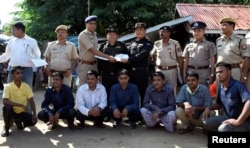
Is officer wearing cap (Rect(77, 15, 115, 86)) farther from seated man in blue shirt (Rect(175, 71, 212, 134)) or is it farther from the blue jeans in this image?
seated man in blue shirt (Rect(175, 71, 212, 134))

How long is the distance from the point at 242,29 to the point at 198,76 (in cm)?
736

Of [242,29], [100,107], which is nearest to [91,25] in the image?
[100,107]

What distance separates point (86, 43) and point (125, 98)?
1.22 meters

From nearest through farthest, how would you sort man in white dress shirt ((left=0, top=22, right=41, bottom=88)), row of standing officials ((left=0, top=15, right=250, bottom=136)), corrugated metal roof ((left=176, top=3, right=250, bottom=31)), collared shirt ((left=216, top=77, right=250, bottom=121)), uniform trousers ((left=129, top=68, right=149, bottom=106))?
collared shirt ((left=216, top=77, right=250, bottom=121)) → row of standing officials ((left=0, top=15, right=250, bottom=136)) → man in white dress shirt ((left=0, top=22, right=41, bottom=88)) → uniform trousers ((left=129, top=68, right=149, bottom=106)) → corrugated metal roof ((left=176, top=3, right=250, bottom=31))

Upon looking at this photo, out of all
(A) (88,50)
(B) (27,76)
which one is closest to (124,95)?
(A) (88,50)

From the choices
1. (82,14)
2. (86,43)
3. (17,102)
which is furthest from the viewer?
(82,14)

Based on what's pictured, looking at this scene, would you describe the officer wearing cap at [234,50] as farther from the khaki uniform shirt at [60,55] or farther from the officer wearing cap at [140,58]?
the khaki uniform shirt at [60,55]

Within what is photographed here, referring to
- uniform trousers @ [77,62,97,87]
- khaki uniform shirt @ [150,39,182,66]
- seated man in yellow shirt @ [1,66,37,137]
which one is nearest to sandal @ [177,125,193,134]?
khaki uniform shirt @ [150,39,182,66]

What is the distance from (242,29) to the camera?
37.9 feet

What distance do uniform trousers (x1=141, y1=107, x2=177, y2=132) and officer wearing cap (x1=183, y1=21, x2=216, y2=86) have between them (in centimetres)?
87

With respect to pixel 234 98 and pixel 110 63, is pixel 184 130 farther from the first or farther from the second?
pixel 110 63

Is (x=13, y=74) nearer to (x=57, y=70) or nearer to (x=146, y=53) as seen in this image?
(x=57, y=70)

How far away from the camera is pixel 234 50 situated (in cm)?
503

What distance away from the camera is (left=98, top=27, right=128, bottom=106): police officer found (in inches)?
223
